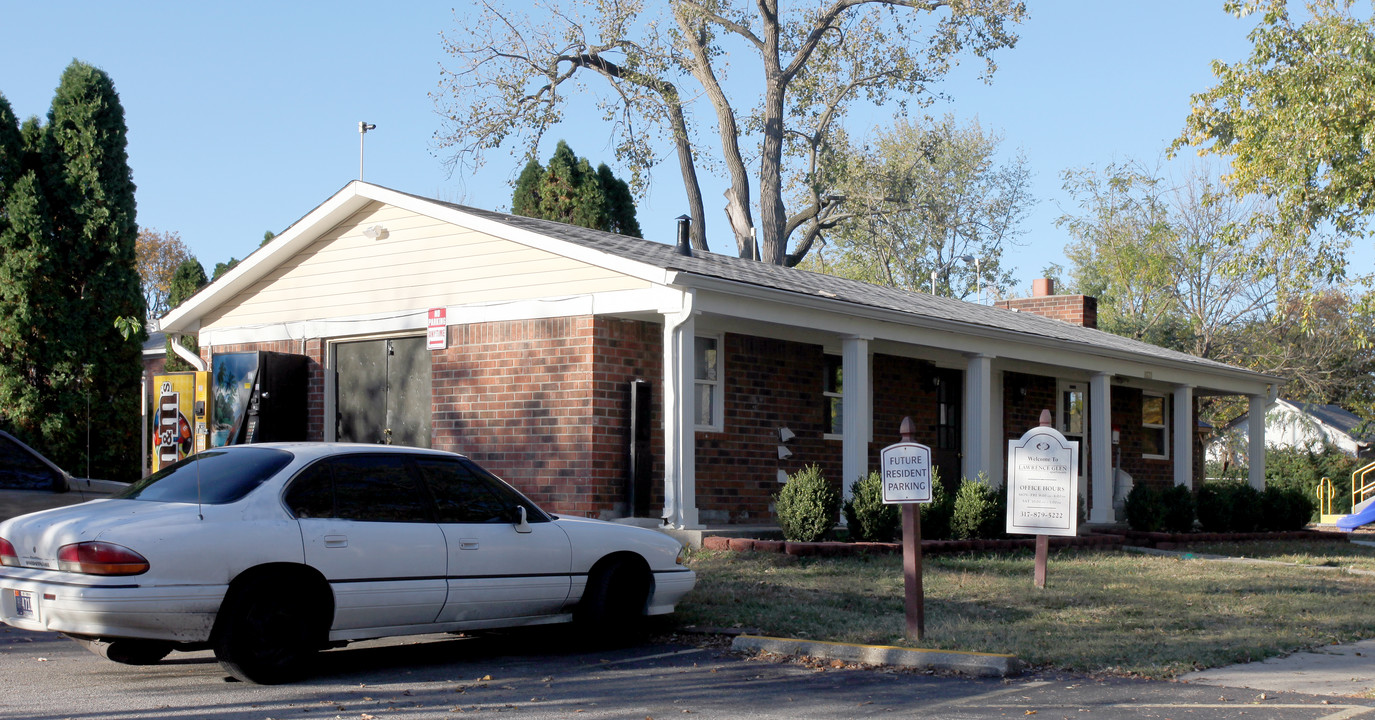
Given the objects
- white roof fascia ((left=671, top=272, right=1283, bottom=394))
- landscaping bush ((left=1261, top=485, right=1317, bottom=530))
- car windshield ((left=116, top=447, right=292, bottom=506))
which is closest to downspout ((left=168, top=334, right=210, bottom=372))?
white roof fascia ((left=671, top=272, right=1283, bottom=394))

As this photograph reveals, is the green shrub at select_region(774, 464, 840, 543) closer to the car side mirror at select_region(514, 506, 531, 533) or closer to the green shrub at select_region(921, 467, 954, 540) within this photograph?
the green shrub at select_region(921, 467, 954, 540)

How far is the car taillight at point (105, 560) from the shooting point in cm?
664

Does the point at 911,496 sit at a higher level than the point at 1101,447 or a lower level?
lower

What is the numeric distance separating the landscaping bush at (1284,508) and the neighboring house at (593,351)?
3.32m

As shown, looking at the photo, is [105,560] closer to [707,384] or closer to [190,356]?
[707,384]

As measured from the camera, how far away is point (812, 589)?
10.8 metres

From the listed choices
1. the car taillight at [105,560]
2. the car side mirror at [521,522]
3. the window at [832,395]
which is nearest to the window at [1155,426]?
the window at [832,395]

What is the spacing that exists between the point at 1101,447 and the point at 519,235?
10.3m

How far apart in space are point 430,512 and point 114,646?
200 cm

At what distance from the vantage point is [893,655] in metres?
7.99

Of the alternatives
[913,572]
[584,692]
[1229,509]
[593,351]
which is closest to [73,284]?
[593,351]

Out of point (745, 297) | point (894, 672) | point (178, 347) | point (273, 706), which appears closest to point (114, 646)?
point (273, 706)

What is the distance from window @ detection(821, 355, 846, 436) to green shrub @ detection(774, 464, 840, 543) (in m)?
3.74

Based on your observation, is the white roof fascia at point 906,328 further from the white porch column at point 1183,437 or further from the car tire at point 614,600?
the car tire at point 614,600
